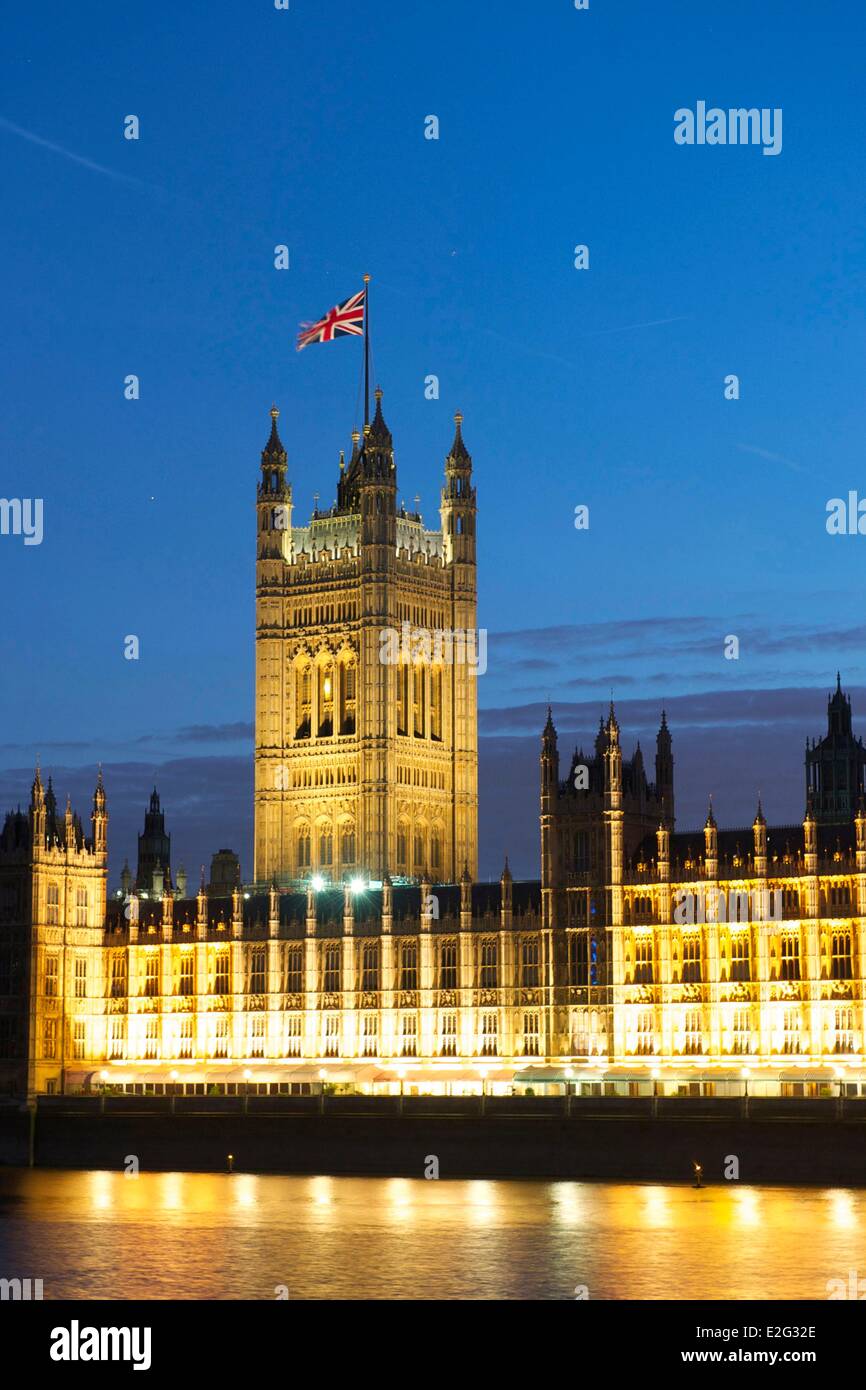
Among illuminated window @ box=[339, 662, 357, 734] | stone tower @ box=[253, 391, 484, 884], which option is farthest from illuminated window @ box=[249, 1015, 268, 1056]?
illuminated window @ box=[339, 662, 357, 734]

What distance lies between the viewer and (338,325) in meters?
136

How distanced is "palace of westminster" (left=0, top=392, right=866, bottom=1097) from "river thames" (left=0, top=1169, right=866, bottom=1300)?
49.6 ft

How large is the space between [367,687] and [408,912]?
21223 mm

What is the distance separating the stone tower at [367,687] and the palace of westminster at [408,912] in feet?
0.54

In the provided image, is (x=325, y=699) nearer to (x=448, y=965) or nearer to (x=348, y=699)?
(x=348, y=699)

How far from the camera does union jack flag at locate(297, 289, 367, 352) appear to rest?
447ft

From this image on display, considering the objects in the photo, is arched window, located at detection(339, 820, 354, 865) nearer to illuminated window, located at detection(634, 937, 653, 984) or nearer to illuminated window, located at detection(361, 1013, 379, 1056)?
illuminated window, located at detection(361, 1013, 379, 1056)

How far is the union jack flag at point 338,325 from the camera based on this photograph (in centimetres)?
13638

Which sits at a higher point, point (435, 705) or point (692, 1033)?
point (435, 705)

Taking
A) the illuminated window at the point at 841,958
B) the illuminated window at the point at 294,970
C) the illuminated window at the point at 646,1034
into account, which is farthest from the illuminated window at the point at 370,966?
the illuminated window at the point at 841,958

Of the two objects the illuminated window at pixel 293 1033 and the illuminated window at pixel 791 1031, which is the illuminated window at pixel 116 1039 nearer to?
the illuminated window at pixel 293 1033

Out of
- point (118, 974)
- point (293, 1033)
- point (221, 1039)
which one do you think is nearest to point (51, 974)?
point (118, 974)

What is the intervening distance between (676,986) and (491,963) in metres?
10.6
